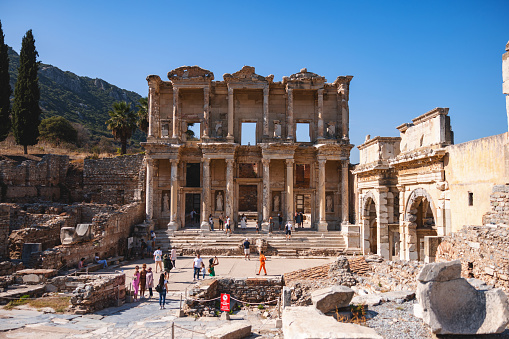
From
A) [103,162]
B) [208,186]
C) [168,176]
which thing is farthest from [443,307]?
[103,162]

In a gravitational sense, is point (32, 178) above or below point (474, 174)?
above

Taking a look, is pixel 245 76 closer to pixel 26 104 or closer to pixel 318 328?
Answer: pixel 26 104

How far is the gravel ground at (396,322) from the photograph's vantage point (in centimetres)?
676

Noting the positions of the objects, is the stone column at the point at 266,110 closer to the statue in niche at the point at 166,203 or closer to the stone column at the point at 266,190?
the stone column at the point at 266,190

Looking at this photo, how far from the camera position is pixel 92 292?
10.9 metres

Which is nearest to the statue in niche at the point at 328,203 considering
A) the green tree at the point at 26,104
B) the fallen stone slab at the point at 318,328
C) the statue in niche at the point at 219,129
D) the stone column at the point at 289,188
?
the stone column at the point at 289,188

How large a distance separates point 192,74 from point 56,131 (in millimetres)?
30505

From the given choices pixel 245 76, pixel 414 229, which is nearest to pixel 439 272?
pixel 414 229

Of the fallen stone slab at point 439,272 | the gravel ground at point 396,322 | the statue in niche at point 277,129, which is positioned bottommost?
the gravel ground at point 396,322

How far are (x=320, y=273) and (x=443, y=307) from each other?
30.3 feet

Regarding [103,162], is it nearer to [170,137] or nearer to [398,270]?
[170,137]

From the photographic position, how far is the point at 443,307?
6.43m

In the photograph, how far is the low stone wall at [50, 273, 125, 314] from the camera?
35.4ft

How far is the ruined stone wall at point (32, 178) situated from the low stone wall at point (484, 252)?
29.4 m
